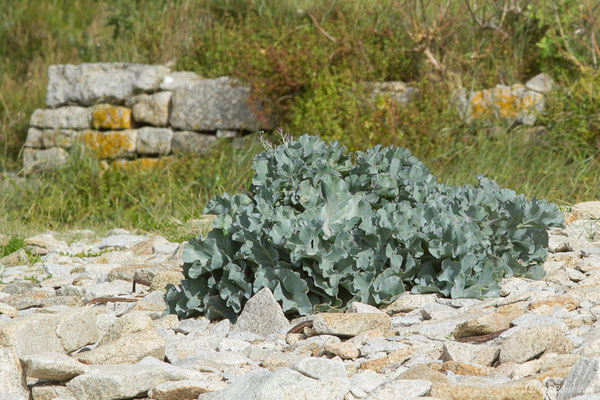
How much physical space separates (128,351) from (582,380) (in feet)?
4.71

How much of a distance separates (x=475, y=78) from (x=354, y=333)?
5031 millimetres

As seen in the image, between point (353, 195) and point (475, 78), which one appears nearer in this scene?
point (353, 195)

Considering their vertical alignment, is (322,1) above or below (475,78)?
above

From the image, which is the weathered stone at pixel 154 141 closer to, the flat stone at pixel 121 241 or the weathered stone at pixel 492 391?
the flat stone at pixel 121 241

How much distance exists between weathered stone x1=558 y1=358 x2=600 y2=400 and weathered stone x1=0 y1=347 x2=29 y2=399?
63.1 inches

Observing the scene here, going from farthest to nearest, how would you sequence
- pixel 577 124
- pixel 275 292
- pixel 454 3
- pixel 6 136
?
pixel 6 136
pixel 454 3
pixel 577 124
pixel 275 292

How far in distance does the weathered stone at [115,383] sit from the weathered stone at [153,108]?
226 inches

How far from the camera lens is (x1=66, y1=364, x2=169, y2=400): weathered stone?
83.9 inches

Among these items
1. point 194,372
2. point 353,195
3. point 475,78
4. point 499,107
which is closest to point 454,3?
point 475,78

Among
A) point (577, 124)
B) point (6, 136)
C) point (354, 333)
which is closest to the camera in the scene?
point (354, 333)

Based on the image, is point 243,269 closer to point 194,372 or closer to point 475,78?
point 194,372

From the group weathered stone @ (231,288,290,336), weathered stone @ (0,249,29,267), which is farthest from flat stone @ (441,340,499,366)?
weathered stone @ (0,249,29,267)

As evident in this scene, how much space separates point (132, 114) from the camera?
310 inches

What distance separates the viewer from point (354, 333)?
8.61 ft
